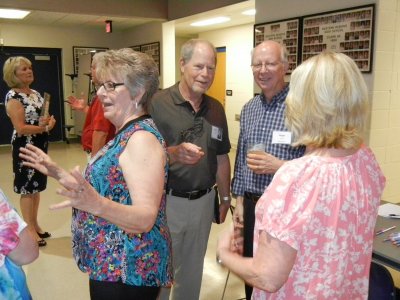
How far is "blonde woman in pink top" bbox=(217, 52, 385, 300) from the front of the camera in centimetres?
95

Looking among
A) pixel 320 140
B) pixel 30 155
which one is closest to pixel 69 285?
pixel 30 155

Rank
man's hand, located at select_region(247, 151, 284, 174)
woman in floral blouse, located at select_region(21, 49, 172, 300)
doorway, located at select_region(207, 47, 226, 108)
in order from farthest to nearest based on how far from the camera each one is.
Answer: doorway, located at select_region(207, 47, 226, 108) < man's hand, located at select_region(247, 151, 284, 174) < woman in floral blouse, located at select_region(21, 49, 172, 300)

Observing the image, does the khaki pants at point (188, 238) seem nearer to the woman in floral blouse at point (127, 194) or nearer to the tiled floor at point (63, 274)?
the tiled floor at point (63, 274)

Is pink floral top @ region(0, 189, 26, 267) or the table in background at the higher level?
pink floral top @ region(0, 189, 26, 267)

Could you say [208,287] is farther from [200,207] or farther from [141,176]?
[141,176]

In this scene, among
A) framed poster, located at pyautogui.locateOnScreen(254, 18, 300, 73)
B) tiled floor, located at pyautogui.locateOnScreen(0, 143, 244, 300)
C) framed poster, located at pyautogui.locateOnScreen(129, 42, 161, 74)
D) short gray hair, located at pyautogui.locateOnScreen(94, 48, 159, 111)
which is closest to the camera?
short gray hair, located at pyautogui.locateOnScreen(94, 48, 159, 111)

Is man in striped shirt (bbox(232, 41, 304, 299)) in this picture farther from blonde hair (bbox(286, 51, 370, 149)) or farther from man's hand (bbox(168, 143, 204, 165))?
blonde hair (bbox(286, 51, 370, 149))

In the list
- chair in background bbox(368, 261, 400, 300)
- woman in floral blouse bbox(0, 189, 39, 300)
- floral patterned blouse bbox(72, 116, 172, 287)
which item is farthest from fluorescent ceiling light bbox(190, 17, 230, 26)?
woman in floral blouse bbox(0, 189, 39, 300)

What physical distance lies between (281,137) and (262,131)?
119mm

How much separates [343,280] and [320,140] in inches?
15.5

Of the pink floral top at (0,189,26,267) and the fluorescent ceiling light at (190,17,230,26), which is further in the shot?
the fluorescent ceiling light at (190,17,230,26)

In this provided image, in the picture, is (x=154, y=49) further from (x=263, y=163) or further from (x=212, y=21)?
(x=263, y=163)

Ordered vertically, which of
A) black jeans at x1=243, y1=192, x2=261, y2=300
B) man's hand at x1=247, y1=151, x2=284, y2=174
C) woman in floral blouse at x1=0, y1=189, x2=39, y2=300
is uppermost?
man's hand at x1=247, y1=151, x2=284, y2=174

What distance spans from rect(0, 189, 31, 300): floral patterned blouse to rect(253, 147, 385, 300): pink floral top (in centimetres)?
66
